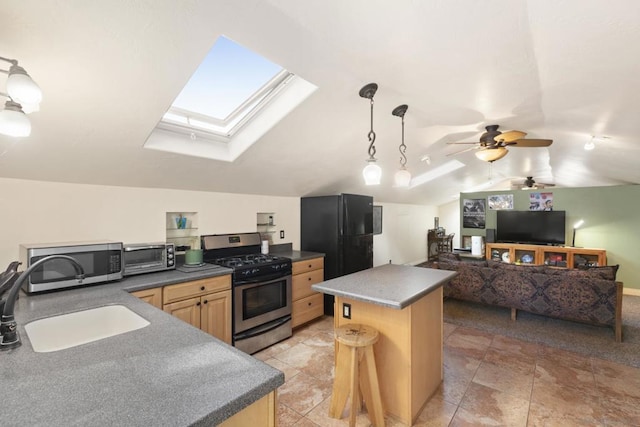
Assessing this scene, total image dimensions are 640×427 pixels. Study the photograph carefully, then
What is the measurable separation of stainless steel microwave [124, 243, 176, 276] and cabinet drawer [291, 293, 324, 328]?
1.51m

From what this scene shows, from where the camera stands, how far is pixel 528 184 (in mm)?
6555

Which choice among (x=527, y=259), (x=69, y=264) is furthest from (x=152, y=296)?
(x=527, y=259)

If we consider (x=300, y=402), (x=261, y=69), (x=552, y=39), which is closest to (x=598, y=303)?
(x=552, y=39)

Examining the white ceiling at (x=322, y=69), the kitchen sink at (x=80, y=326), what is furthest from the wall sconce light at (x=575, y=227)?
the kitchen sink at (x=80, y=326)

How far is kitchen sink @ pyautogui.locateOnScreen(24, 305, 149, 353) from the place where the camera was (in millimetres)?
1432

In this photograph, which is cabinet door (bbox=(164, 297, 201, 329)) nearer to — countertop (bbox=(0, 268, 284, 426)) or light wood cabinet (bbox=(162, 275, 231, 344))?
light wood cabinet (bbox=(162, 275, 231, 344))

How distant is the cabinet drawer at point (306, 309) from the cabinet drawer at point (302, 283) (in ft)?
0.24

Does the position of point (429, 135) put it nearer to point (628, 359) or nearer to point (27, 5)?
point (628, 359)

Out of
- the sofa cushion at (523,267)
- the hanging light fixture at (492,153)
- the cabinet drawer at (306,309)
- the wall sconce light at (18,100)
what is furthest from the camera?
→ the sofa cushion at (523,267)

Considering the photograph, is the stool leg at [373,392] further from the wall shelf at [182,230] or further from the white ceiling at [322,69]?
the wall shelf at [182,230]

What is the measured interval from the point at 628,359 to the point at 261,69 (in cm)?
432

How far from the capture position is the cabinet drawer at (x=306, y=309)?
136 inches

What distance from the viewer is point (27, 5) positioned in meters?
1.12

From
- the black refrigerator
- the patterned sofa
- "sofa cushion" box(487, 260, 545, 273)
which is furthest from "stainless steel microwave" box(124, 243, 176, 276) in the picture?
"sofa cushion" box(487, 260, 545, 273)
